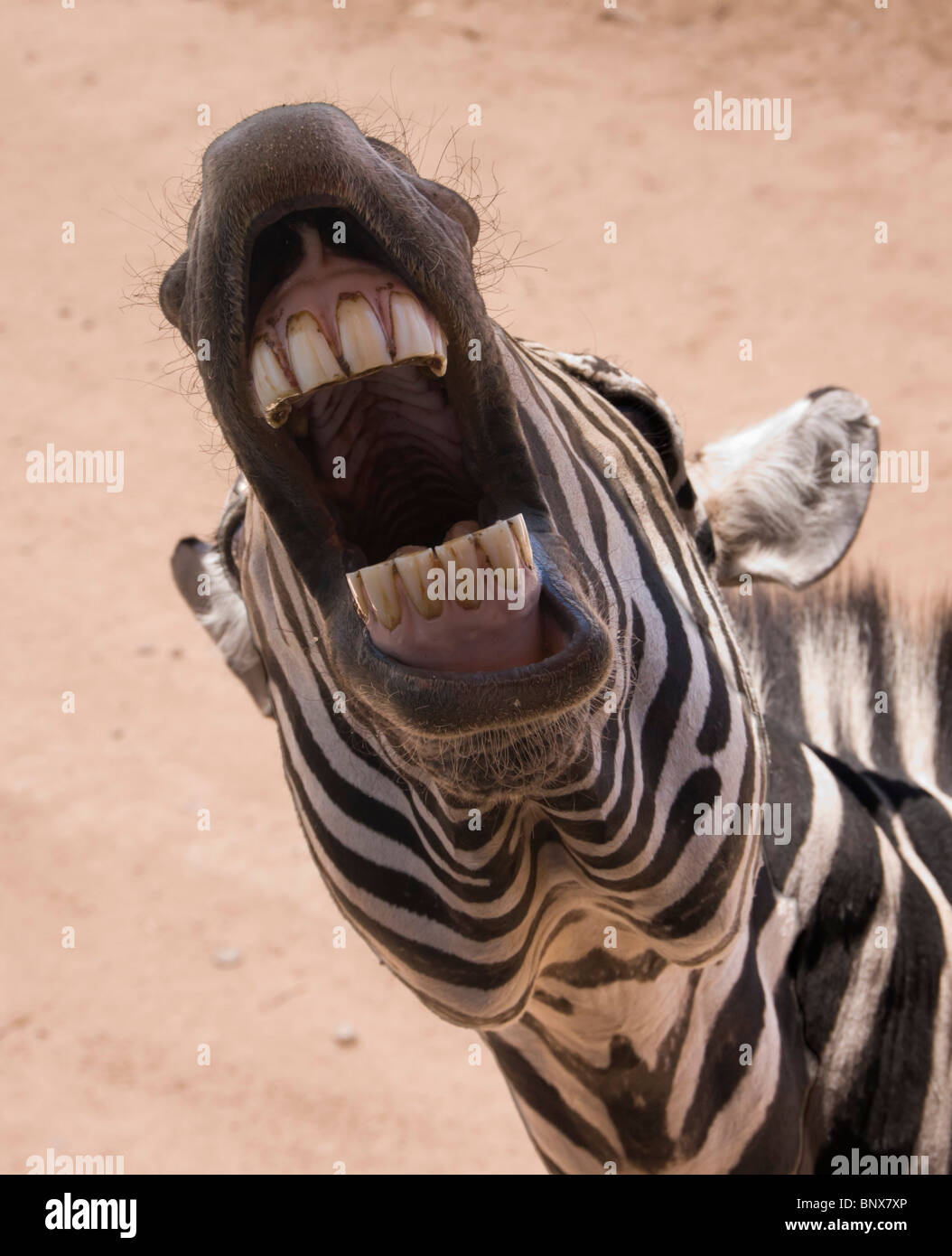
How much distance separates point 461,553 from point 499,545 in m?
0.06

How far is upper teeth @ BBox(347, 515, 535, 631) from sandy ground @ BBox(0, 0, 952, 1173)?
639 millimetres

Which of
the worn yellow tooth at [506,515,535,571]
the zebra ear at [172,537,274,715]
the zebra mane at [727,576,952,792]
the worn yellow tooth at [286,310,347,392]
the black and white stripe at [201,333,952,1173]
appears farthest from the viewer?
the zebra mane at [727,576,952,792]

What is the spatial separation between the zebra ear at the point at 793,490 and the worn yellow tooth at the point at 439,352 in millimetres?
1395

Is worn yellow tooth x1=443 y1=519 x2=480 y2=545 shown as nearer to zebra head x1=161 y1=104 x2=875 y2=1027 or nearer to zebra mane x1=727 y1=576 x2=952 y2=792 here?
zebra head x1=161 y1=104 x2=875 y2=1027

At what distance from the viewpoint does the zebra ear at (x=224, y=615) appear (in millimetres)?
3238

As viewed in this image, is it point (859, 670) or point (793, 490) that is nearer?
point (793, 490)

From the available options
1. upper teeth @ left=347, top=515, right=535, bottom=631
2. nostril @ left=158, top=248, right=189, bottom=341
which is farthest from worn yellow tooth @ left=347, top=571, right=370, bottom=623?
nostril @ left=158, top=248, right=189, bottom=341

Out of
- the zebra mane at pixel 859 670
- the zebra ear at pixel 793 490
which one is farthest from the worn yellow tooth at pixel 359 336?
the zebra mane at pixel 859 670

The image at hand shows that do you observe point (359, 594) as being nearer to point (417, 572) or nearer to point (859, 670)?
point (417, 572)

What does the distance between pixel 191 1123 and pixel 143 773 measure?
2353 millimetres

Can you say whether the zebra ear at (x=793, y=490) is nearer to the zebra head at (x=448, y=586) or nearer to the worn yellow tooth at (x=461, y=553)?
the zebra head at (x=448, y=586)

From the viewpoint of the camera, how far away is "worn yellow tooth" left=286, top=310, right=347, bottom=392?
168cm

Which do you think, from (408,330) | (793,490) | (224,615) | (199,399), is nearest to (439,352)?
(408,330)

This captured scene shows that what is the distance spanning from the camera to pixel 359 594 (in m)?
1.80
